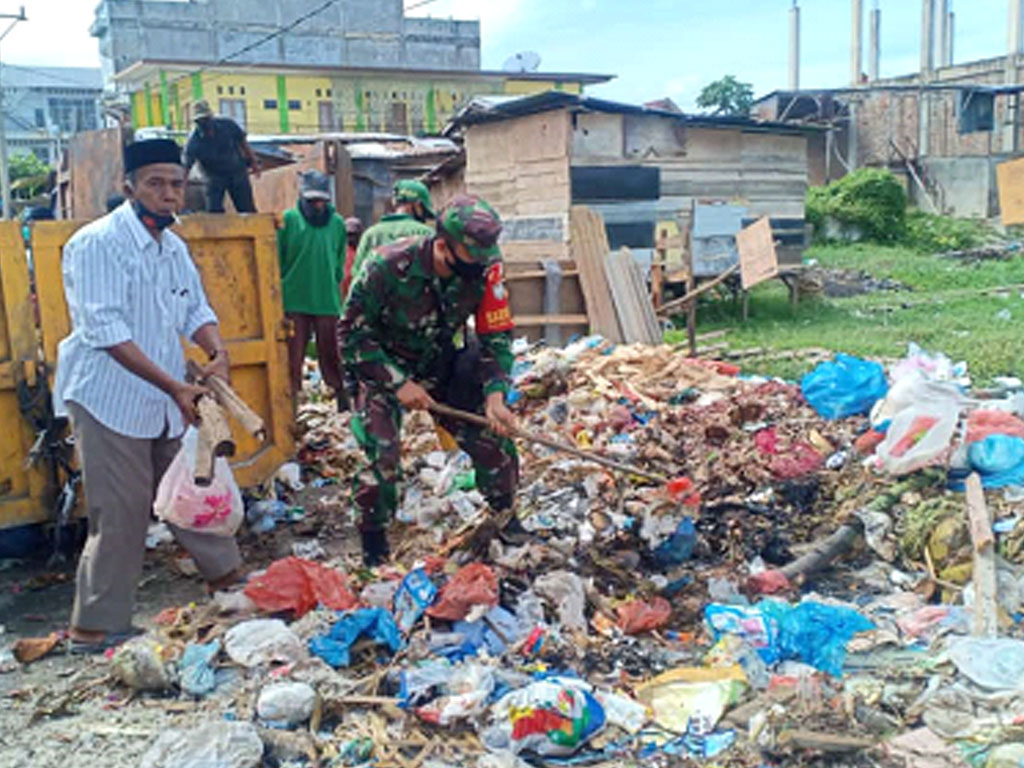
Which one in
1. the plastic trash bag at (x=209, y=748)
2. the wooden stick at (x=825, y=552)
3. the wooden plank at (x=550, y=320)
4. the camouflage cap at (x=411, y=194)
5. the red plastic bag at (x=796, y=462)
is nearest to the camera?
the plastic trash bag at (x=209, y=748)

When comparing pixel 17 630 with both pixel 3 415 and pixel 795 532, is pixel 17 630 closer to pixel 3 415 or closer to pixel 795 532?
pixel 3 415

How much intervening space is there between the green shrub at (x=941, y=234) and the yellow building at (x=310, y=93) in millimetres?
16449

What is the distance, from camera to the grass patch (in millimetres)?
8992

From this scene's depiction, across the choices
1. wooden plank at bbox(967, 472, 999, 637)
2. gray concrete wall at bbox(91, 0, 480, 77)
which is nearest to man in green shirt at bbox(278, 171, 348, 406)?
wooden plank at bbox(967, 472, 999, 637)

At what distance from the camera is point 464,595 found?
3.61 meters

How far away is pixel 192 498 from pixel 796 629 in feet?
7.73

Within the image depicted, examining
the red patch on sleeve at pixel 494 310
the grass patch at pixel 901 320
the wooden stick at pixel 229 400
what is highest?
the red patch on sleeve at pixel 494 310

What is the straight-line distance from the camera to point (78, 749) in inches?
116

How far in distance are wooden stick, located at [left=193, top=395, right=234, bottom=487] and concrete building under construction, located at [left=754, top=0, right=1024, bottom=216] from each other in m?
30.1

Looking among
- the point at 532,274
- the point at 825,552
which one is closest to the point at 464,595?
the point at 825,552

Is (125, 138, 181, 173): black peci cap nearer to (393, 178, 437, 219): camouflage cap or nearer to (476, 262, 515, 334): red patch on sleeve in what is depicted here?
(476, 262, 515, 334): red patch on sleeve

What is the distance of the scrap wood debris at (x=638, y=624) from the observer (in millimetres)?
2896

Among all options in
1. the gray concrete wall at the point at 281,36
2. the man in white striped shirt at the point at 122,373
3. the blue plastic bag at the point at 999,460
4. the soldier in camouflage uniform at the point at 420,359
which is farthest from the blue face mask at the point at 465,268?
the gray concrete wall at the point at 281,36

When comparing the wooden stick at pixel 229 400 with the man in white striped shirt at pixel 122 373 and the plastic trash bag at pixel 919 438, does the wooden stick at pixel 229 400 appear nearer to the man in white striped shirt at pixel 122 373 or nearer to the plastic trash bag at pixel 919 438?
the man in white striped shirt at pixel 122 373
